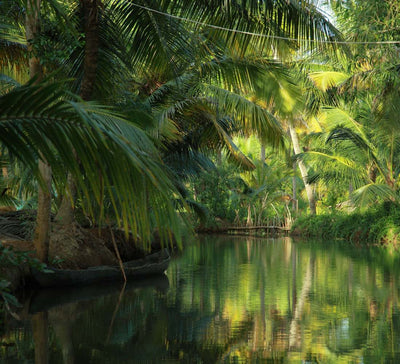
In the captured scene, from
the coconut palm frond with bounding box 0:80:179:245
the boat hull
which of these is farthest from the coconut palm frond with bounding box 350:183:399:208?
the coconut palm frond with bounding box 0:80:179:245

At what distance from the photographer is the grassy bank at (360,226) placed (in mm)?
21672

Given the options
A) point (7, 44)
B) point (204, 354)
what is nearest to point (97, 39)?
point (7, 44)

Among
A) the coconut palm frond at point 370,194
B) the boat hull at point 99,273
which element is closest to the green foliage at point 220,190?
the coconut palm frond at point 370,194

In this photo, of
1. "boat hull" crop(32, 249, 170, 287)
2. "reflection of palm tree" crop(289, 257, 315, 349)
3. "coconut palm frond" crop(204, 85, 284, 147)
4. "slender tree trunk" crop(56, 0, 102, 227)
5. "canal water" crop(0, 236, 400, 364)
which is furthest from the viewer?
"coconut palm frond" crop(204, 85, 284, 147)

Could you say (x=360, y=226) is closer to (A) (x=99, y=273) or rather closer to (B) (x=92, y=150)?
(A) (x=99, y=273)

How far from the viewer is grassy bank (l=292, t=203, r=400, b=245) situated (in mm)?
21672

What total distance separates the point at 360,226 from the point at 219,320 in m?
16.7

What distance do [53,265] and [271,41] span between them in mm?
5182

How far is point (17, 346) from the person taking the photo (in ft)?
19.5

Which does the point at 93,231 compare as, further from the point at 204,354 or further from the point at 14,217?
the point at 204,354

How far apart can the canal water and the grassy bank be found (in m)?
9.09

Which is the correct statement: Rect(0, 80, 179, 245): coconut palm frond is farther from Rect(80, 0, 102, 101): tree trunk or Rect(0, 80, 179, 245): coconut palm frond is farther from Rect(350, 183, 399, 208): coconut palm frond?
Rect(350, 183, 399, 208): coconut palm frond

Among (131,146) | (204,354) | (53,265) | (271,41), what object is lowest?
(204,354)

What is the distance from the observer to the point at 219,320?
24.6ft
